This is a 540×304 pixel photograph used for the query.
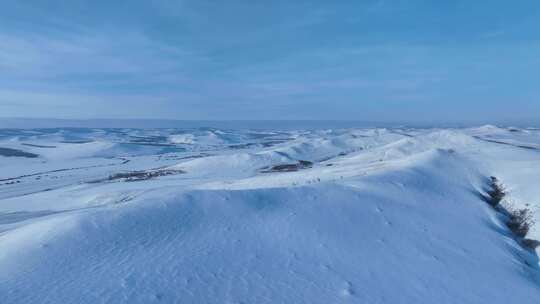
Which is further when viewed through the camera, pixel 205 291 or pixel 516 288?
pixel 516 288

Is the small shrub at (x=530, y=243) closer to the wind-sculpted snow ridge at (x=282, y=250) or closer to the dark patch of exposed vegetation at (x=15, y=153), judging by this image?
the wind-sculpted snow ridge at (x=282, y=250)

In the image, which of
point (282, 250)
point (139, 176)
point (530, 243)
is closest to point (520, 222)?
point (530, 243)

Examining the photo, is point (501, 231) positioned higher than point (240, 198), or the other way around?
point (240, 198)

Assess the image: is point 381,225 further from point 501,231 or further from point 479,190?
point 479,190

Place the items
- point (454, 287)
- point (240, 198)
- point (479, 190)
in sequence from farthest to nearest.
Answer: point (479, 190) < point (240, 198) < point (454, 287)

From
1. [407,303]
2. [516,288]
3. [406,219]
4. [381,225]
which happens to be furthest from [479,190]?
[407,303]

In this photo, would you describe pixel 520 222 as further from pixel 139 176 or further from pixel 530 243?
pixel 139 176

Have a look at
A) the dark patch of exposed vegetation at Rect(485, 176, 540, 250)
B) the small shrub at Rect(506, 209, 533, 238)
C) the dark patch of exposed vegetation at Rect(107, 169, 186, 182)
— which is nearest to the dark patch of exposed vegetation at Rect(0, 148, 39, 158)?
the dark patch of exposed vegetation at Rect(107, 169, 186, 182)

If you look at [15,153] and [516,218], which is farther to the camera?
[15,153]

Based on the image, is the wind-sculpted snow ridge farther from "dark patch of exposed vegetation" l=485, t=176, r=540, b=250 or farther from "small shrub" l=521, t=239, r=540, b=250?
"dark patch of exposed vegetation" l=485, t=176, r=540, b=250
